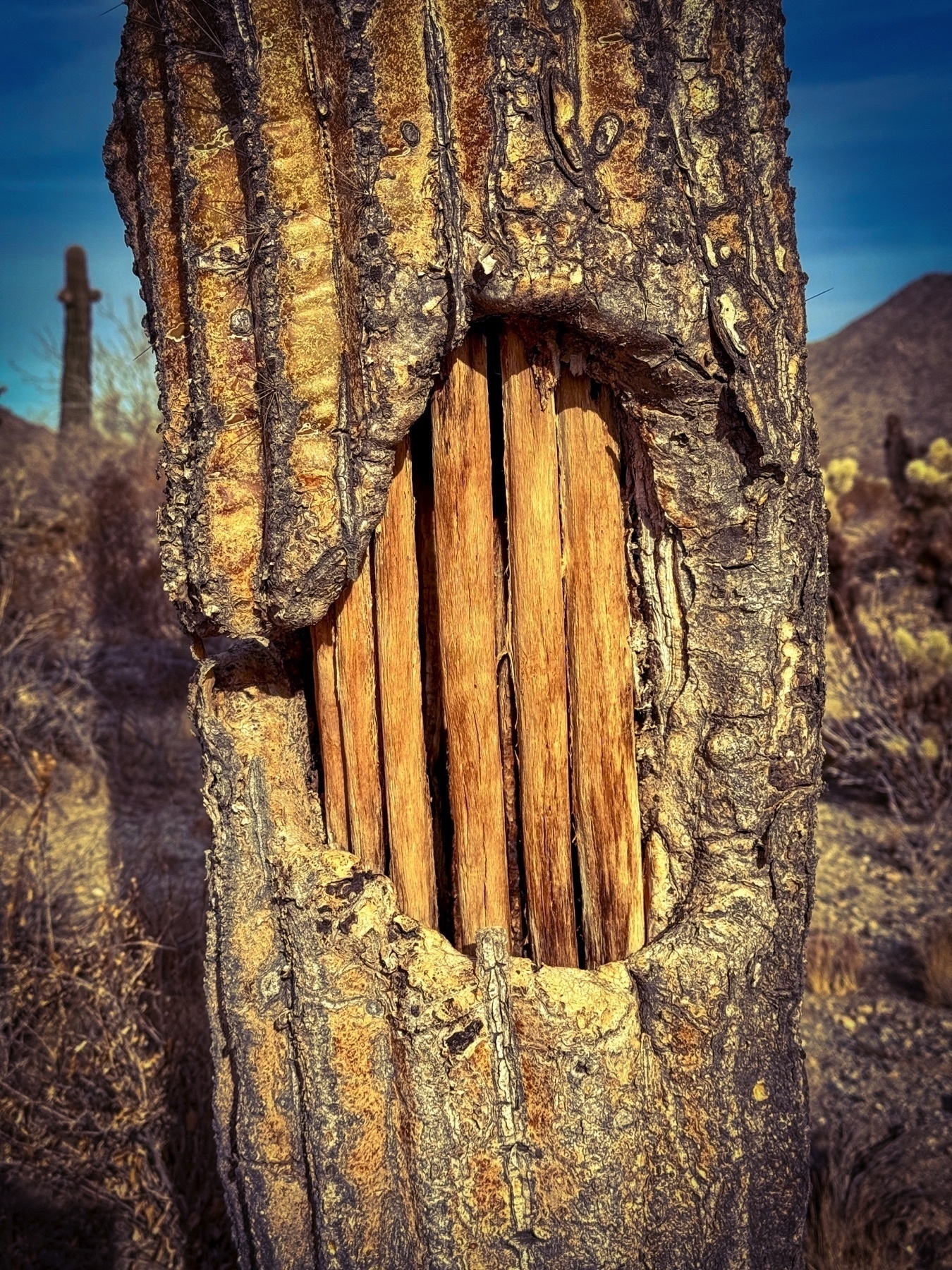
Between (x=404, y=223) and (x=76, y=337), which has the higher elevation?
(x=76, y=337)

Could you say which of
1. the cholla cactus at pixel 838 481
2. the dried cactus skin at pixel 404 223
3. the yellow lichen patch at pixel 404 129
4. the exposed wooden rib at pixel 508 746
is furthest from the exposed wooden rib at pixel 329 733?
the cholla cactus at pixel 838 481

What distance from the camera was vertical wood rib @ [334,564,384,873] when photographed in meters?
1.88

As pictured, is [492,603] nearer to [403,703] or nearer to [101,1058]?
[403,703]

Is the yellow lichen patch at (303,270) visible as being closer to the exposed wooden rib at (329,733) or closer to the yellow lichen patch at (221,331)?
the yellow lichen patch at (221,331)

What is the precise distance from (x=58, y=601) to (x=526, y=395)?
6928 millimetres

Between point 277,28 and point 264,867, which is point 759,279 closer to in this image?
point 277,28

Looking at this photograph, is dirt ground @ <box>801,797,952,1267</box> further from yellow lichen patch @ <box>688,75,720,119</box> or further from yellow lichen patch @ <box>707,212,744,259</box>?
yellow lichen patch @ <box>688,75,720,119</box>

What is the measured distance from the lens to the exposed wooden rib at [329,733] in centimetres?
192

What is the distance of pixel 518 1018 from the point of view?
1.79 meters

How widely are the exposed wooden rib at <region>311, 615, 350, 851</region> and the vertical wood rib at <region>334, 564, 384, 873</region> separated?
14mm

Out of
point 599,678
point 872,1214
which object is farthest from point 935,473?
point 599,678

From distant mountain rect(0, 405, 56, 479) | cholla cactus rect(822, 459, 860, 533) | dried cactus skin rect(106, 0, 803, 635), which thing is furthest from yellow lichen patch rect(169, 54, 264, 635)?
distant mountain rect(0, 405, 56, 479)

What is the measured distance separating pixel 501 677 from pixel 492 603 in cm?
16

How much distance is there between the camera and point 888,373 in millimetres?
30578
